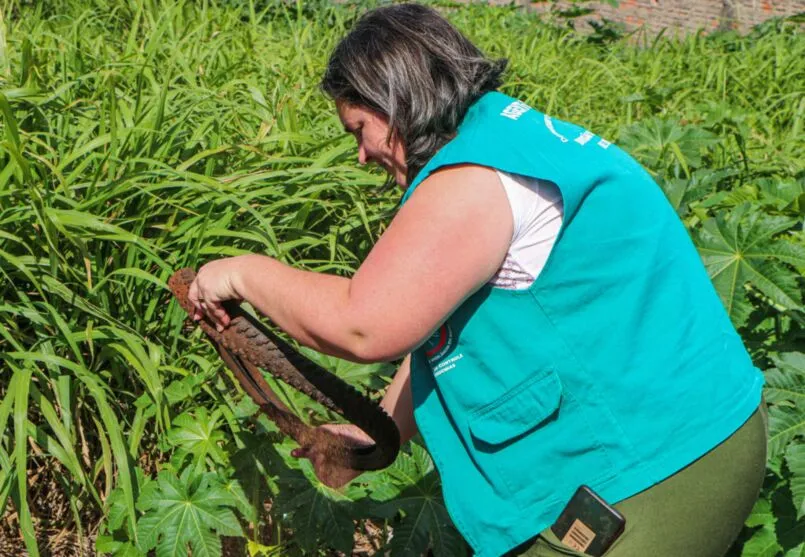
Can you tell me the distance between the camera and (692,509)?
159 cm

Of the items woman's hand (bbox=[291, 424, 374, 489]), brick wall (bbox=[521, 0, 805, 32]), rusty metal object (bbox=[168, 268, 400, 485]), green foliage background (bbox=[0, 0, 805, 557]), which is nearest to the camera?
rusty metal object (bbox=[168, 268, 400, 485])

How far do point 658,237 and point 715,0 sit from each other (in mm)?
12788

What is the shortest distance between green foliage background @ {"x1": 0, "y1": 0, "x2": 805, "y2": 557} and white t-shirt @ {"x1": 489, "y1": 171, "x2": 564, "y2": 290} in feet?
3.36

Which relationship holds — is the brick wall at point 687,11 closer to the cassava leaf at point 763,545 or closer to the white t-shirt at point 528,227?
the cassava leaf at point 763,545

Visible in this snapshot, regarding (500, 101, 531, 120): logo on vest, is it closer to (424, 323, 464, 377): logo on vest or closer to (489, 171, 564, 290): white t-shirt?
(489, 171, 564, 290): white t-shirt

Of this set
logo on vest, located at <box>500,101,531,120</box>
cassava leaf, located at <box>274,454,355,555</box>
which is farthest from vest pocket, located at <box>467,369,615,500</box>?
cassava leaf, located at <box>274,454,355,555</box>

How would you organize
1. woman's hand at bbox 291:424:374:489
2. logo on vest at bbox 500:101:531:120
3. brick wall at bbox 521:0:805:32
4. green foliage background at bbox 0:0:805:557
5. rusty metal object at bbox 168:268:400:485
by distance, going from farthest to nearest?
1. brick wall at bbox 521:0:805:32
2. green foliage background at bbox 0:0:805:557
3. woman's hand at bbox 291:424:374:489
4. rusty metal object at bbox 168:268:400:485
5. logo on vest at bbox 500:101:531:120

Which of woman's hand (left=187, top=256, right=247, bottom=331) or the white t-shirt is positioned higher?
the white t-shirt

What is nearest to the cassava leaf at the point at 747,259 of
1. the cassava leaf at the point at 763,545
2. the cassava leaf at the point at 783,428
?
the cassava leaf at the point at 783,428

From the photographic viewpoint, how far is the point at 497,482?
5.32ft

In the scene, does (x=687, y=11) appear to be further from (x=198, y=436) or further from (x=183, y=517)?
(x=183, y=517)

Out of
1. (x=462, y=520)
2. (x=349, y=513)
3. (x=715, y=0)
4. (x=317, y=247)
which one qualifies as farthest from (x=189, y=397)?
(x=715, y=0)

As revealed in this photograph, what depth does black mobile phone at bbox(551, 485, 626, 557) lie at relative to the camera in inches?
60.2

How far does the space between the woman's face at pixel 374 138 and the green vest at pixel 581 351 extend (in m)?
0.13
